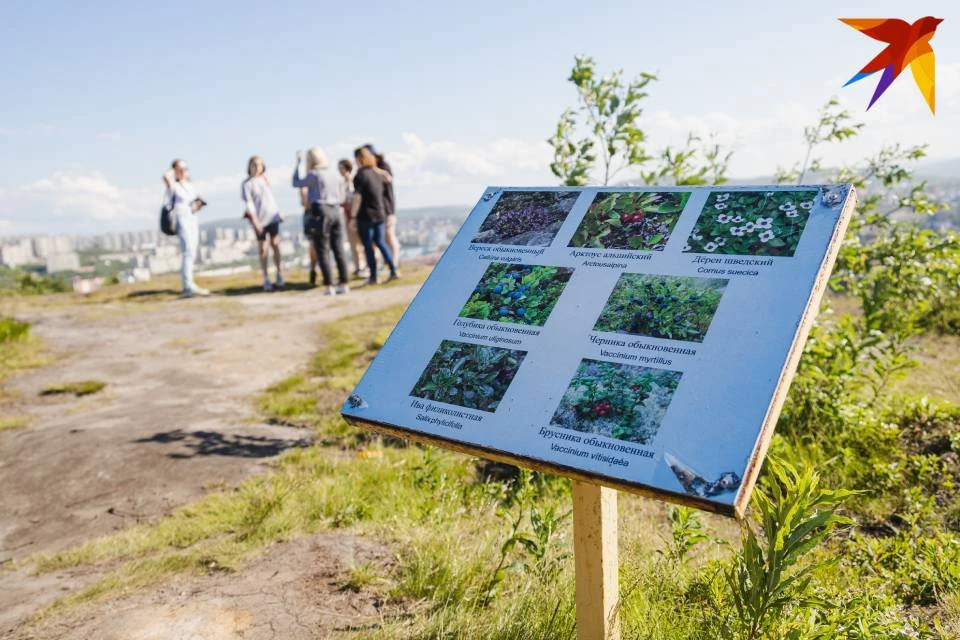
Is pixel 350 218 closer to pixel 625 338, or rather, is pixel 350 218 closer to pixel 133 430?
pixel 133 430

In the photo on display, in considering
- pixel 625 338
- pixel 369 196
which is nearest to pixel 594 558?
pixel 625 338

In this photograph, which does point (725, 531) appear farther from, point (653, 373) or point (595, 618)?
point (653, 373)

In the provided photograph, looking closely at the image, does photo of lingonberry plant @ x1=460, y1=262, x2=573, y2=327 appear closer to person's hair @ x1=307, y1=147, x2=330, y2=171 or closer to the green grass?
the green grass

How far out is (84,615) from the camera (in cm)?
275

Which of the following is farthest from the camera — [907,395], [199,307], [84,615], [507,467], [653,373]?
[199,307]

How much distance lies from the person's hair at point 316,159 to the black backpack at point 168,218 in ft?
8.96

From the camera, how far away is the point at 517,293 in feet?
7.17

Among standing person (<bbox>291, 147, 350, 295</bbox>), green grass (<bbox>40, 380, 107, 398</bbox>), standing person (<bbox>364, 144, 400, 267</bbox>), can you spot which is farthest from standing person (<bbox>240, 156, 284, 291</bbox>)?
green grass (<bbox>40, 380, 107, 398</bbox>)

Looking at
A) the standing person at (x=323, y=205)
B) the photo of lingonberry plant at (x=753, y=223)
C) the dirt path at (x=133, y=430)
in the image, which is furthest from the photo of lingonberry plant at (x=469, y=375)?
the standing person at (x=323, y=205)

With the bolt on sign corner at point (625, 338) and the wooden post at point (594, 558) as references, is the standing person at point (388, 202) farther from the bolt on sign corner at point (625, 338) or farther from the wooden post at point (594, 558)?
the wooden post at point (594, 558)

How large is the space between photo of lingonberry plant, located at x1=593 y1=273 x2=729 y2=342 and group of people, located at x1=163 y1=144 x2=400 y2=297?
9081mm

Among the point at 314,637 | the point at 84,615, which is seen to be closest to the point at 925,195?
the point at 314,637

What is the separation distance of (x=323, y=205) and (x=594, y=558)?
971 cm

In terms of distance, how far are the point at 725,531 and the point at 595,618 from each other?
186 cm
